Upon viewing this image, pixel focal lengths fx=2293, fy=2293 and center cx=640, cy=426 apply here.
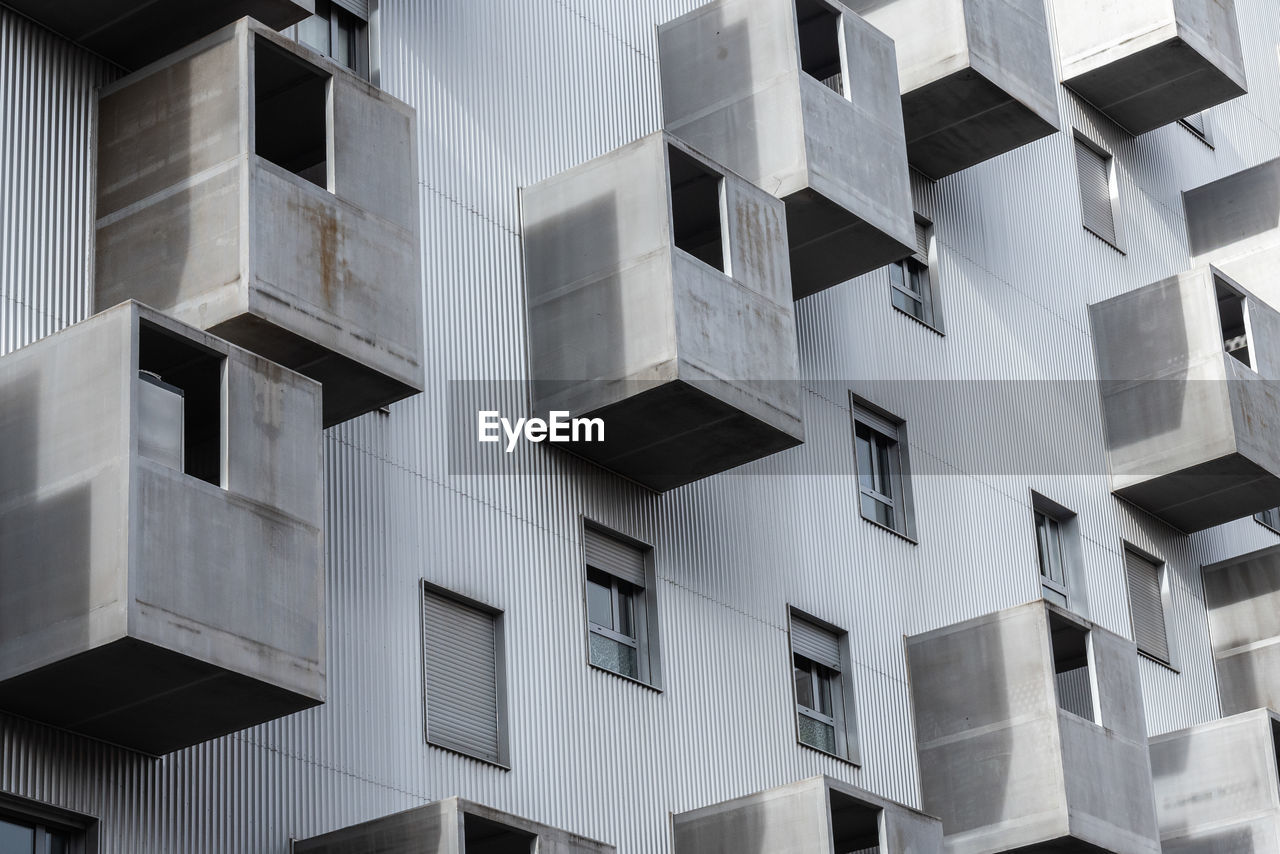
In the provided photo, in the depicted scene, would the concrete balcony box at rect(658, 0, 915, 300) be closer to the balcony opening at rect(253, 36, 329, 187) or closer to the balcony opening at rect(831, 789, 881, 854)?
the balcony opening at rect(253, 36, 329, 187)

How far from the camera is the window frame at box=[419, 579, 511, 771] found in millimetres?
22594

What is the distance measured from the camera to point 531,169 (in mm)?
26375

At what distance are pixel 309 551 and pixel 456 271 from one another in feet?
20.5

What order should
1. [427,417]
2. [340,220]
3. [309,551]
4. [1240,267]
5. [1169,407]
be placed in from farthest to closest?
[1240,267] → [1169,407] → [427,417] → [340,220] → [309,551]

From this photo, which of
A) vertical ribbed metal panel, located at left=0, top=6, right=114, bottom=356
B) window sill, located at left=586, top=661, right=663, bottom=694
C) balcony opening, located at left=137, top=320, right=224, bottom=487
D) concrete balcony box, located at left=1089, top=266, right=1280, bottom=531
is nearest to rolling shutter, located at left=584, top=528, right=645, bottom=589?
window sill, located at left=586, top=661, right=663, bottom=694

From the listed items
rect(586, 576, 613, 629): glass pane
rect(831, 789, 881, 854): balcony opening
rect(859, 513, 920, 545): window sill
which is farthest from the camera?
rect(859, 513, 920, 545): window sill

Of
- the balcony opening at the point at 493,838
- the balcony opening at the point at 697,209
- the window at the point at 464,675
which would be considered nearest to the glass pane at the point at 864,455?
the balcony opening at the point at 697,209

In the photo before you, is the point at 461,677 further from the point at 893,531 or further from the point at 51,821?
the point at 893,531

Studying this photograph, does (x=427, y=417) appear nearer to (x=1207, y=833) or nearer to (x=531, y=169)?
(x=531, y=169)

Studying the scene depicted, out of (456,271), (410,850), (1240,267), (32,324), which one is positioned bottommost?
(410,850)

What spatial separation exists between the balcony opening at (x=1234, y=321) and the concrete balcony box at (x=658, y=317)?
11381 millimetres

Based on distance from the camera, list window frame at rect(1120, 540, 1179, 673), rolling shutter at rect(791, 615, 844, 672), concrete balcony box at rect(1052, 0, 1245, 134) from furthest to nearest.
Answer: concrete balcony box at rect(1052, 0, 1245, 134) < window frame at rect(1120, 540, 1179, 673) < rolling shutter at rect(791, 615, 844, 672)

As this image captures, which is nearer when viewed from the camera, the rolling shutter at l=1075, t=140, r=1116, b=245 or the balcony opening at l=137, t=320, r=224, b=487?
the balcony opening at l=137, t=320, r=224, b=487

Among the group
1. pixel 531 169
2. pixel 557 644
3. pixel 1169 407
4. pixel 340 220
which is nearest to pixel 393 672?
pixel 557 644
